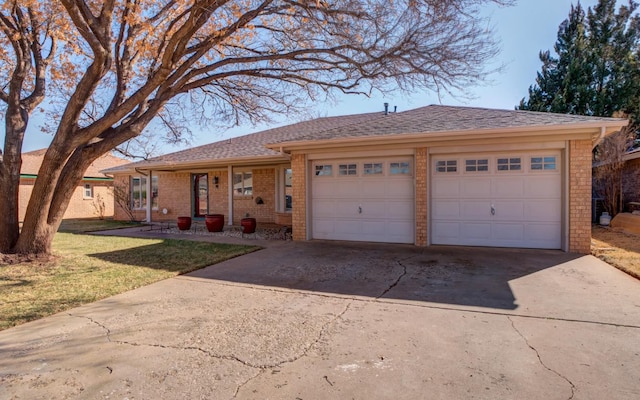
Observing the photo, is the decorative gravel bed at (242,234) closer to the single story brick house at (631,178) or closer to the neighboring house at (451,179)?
the neighboring house at (451,179)

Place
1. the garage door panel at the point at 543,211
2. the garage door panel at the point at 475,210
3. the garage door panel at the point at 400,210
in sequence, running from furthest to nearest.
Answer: the garage door panel at the point at 400,210 < the garage door panel at the point at 475,210 < the garage door panel at the point at 543,211

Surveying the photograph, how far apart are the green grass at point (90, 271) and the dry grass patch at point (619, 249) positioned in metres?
7.96

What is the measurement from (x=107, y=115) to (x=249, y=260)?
169 inches

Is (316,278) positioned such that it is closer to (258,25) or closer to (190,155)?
(258,25)

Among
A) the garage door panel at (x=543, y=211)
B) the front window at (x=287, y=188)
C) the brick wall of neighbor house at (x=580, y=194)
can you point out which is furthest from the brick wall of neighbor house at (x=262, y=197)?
the brick wall of neighbor house at (x=580, y=194)

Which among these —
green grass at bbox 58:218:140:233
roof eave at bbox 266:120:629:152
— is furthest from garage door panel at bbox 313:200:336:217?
green grass at bbox 58:218:140:233

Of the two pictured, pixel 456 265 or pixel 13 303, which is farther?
pixel 456 265

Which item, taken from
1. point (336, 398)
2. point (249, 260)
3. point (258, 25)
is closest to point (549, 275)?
point (336, 398)

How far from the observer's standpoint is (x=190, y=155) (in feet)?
52.5

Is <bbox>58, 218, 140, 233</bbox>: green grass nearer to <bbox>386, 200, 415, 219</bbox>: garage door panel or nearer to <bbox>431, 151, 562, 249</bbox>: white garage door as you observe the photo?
<bbox>386, 200, 415, 219</bbox>: garage door panel

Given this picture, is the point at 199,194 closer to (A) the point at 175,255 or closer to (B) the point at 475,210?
(A) the point at 175,255

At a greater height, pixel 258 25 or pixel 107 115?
pixel 258 25

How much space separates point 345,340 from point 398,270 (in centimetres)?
336

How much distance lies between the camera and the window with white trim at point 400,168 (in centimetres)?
989
